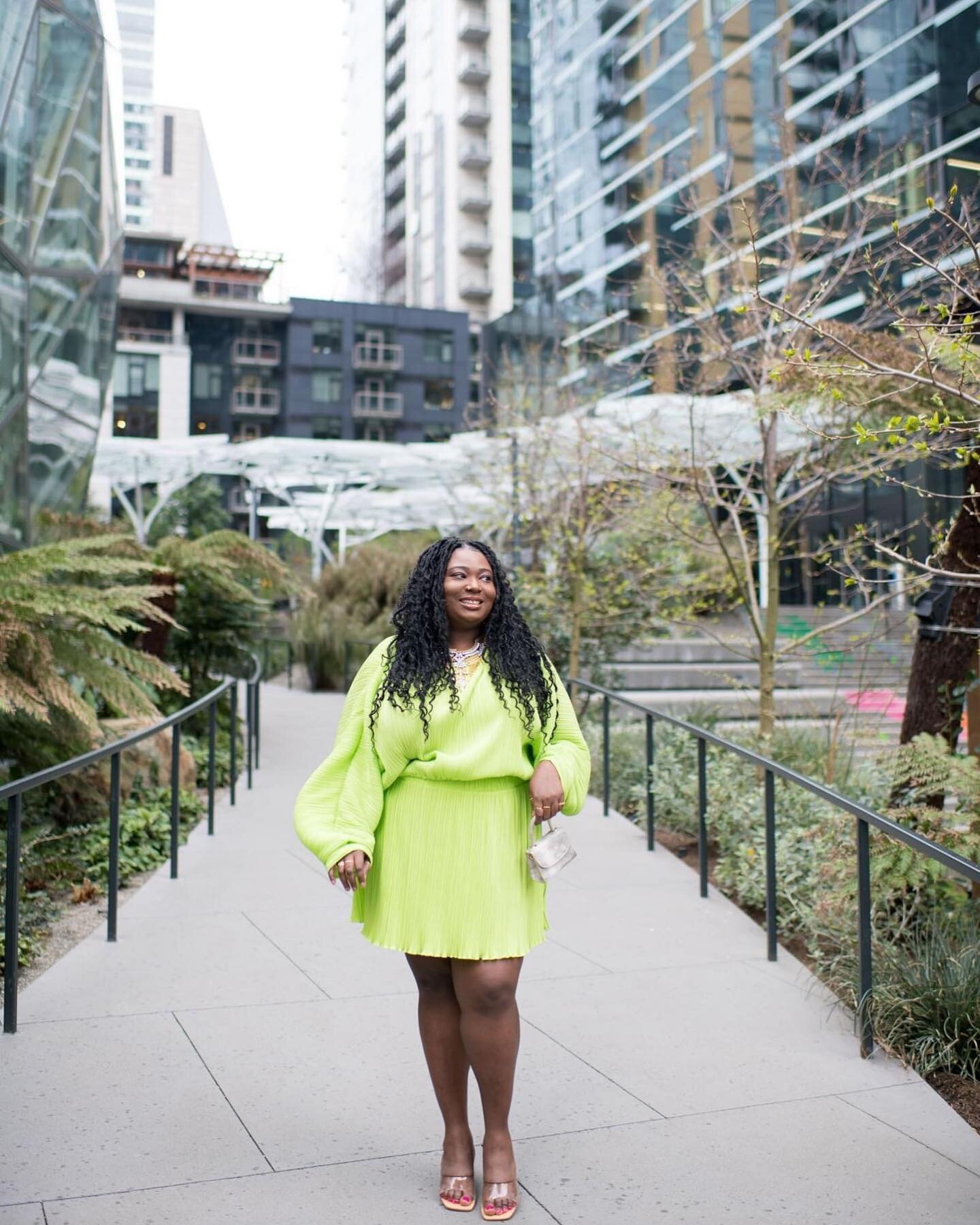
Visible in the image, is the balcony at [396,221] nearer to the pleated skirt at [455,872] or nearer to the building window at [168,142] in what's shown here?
the building window at [168,142]

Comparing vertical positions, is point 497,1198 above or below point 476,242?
below

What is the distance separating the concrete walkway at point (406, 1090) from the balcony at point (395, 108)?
3316 inches

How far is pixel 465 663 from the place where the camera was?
10.1 feet

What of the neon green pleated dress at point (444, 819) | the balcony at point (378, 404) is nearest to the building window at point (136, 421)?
the balcony at point (378, 404)

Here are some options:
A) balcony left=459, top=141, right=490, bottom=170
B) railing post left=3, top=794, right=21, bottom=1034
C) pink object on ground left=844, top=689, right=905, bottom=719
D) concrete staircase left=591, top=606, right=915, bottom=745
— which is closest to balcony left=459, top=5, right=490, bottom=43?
balcony left=459, top=141, right=490, bottom=170

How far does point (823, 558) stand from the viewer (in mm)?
6074

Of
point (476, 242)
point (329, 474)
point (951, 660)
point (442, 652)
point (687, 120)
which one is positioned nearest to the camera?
point (442, 652)

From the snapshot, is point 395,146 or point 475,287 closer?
point 475,287

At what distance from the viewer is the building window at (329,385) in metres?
67.9

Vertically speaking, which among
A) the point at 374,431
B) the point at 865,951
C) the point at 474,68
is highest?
the point at 474,68

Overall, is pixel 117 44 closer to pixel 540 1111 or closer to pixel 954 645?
pixel 954 645

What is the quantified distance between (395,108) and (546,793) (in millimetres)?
87544

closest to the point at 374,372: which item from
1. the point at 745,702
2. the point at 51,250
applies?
the point at 51,250

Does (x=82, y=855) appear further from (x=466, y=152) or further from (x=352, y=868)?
(x=466, y=152)
